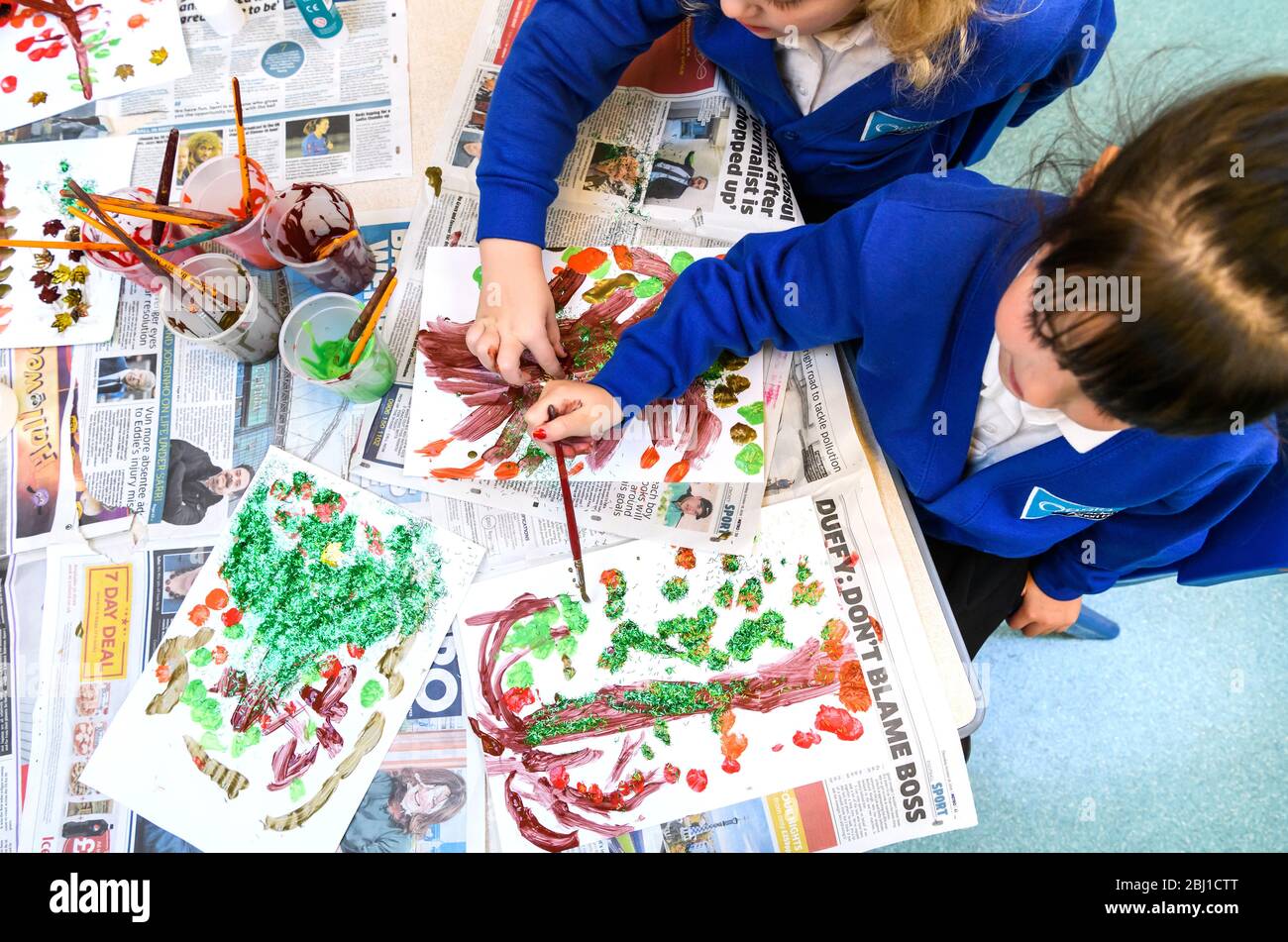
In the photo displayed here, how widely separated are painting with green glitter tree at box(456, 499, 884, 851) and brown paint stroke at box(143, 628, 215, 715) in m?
0.24

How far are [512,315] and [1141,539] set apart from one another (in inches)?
24.5

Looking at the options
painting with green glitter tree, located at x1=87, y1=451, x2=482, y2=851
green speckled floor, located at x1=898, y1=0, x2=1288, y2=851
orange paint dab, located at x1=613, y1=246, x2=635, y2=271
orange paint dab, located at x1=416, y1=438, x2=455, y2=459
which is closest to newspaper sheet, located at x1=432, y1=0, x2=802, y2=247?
orange paint dab, located at x1=613, y1=246, x2=635, y2=271

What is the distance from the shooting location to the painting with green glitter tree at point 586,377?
2.45 ft

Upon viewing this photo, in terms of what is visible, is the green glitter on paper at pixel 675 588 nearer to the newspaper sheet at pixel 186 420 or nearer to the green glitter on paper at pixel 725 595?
the green glitter on paper at pixel 725 595

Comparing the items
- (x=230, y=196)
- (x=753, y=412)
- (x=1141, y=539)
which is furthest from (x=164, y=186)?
(x=1141, y=539)

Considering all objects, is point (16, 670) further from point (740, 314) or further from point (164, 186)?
point (740, 314)

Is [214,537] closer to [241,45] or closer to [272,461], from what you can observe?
[272,461]

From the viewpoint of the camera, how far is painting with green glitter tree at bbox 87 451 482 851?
27.1 inches

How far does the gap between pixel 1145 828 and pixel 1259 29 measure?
1426 millimetres

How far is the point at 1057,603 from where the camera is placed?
877 millimetres

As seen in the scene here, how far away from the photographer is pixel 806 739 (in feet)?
2.26

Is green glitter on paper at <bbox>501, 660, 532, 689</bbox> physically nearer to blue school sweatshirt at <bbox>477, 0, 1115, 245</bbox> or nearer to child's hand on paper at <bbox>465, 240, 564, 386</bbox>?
child's hand on paper at <bbox>465, 240, 564, 386</bbox>

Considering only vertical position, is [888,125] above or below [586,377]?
above
